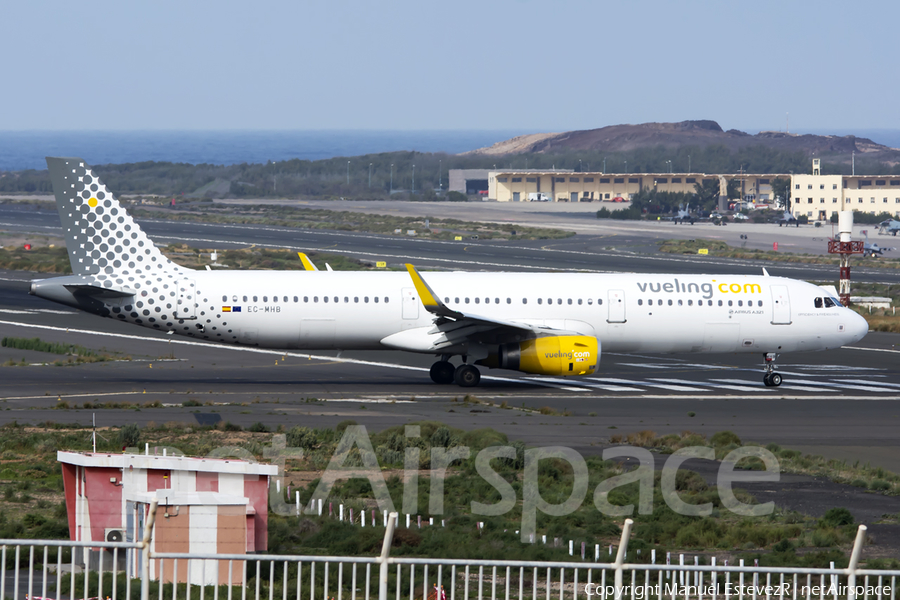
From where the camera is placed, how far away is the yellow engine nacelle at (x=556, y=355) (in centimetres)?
3497

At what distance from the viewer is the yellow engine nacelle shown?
35.0m

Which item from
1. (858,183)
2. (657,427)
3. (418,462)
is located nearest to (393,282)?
(657,427)

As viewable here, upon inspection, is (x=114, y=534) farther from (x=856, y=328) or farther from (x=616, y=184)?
(x=616, y=184)

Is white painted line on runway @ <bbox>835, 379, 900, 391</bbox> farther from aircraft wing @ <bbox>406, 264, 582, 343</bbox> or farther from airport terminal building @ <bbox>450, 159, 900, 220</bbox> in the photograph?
airport terminal building @ <bbox>450, 159, 900, 220</bbox>

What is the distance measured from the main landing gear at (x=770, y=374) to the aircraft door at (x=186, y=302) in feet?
63.0

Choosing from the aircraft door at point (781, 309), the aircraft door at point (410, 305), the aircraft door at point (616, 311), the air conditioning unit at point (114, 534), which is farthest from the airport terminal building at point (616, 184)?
the air conditioning unit at point (114, 534)

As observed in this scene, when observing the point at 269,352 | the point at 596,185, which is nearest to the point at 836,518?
the point at 269,352

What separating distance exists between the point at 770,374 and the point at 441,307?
40.1 feet

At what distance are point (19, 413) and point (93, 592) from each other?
16913 mm

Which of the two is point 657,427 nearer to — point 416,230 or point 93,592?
point 93,592

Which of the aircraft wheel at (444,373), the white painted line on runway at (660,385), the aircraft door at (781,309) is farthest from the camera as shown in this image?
the aircraft door at (781,309)

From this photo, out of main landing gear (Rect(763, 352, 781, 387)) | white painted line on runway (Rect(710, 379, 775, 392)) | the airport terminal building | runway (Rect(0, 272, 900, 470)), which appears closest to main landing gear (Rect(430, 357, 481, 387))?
runway (Rect(0, 272, 900, 470))

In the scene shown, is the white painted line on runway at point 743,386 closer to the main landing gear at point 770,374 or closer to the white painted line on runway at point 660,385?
the main landing gear at point 770,374

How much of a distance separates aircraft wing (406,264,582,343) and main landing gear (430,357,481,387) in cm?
107
